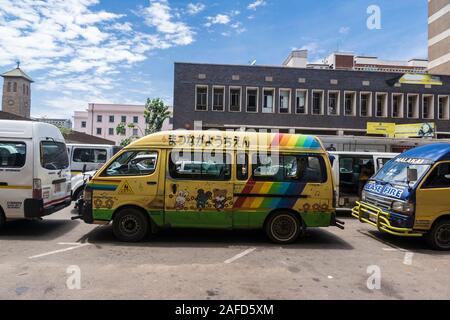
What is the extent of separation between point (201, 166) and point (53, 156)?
3.59 m

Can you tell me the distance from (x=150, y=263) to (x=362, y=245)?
174 inches

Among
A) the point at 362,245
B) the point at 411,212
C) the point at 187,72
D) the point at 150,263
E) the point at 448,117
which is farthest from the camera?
the point at 448,117

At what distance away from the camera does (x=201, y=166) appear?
7086mm

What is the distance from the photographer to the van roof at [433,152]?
7250 mm

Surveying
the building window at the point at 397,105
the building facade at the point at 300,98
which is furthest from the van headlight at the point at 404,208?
the building window at the point at 397,105

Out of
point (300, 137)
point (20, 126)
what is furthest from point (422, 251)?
point (20, 126)

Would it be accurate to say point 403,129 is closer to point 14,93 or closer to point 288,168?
point 288,168

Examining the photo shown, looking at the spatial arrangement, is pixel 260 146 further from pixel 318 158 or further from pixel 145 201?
pixel 145 201

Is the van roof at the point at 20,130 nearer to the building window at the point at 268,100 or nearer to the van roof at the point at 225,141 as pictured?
the van roof at the point at 225,141

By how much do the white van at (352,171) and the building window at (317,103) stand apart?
22453mm

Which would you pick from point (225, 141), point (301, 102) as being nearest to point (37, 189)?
point (225, 141)

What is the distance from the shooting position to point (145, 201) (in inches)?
275

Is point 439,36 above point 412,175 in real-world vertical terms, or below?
above

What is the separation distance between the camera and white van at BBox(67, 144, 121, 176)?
13.1 m
